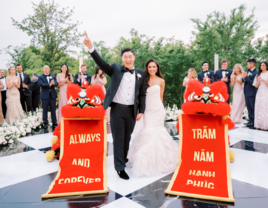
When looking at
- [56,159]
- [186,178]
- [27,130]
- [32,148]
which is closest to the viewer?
[186,178]

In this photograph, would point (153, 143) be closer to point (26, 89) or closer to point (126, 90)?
point (126, 90)

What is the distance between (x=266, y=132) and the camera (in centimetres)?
416

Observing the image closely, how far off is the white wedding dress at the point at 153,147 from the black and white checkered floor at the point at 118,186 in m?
0.11

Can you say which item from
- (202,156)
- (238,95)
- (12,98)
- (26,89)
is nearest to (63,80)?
(12,98)

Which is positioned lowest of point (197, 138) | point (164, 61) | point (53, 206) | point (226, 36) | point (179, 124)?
point (53, 206)

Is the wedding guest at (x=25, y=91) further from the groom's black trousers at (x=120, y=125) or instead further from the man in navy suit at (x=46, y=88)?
the groom's black trousers at (x=120, y=125)

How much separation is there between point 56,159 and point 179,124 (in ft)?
5.68

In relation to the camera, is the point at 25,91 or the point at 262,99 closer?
the point at 262,99

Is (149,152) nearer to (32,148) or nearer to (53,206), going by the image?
(53,206)

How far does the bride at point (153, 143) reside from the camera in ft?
7.63

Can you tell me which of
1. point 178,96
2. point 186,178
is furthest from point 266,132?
point 178,96

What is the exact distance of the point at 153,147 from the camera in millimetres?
2385

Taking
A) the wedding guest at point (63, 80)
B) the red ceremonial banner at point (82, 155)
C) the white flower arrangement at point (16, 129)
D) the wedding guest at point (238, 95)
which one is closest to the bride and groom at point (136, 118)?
the red ceremonial banner at point (82, 155)

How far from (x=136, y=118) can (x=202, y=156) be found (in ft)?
2.83
